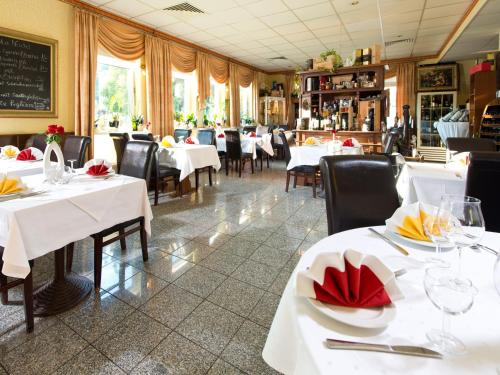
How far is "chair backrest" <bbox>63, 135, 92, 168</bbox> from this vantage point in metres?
3.34

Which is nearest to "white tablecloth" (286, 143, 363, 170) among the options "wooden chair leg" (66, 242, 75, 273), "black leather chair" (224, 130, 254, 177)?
"black leather chair" (224, 130, 254, 177)

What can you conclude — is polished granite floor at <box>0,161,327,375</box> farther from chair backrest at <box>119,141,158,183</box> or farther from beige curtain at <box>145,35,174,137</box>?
beige curtain at <box>145,35,174,137</box>

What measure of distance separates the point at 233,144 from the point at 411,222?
545 cm

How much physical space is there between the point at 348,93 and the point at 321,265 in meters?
5.47

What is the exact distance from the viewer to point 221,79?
343 inches

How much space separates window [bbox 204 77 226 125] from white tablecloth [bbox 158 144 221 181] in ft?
12.4

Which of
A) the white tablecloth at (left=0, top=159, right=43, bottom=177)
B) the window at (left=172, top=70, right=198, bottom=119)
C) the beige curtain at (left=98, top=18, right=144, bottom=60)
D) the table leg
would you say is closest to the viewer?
the table leg

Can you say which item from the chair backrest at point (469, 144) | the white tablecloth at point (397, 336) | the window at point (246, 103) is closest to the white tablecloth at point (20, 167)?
the white tablecloth at point (397, 336)

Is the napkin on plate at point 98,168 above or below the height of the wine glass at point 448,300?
above

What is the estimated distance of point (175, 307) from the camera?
1.96 meters

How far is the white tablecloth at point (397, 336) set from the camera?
541 mm

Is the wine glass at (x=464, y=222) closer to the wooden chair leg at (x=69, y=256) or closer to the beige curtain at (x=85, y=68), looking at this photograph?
the wooden chair leg at (x=69, y=256)

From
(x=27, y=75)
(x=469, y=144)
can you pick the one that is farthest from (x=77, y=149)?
(x=469, y=144)

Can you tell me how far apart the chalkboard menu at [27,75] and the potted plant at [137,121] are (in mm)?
1500
